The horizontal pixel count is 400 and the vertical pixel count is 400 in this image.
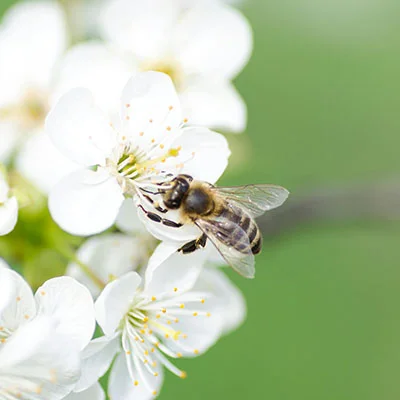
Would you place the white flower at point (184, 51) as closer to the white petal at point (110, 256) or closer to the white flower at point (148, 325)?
the white petal at point (110, 256)

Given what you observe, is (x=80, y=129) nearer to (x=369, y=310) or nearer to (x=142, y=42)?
(x=142, y=42)

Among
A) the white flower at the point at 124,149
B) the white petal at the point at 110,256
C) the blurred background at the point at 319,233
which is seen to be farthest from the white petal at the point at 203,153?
the blurred background at the point at 319,233

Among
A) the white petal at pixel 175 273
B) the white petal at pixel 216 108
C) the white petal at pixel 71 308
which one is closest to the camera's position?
the white petal at pixel 71 308

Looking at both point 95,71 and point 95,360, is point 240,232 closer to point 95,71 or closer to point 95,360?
point 95,360

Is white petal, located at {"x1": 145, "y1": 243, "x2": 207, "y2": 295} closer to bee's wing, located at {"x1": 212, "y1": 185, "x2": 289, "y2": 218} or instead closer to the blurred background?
bee's wing, located at {"x1": 212, "y1": 185, "x2": 289, "y2": 218}

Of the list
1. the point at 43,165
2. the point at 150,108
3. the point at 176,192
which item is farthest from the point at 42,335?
the point at 43,165

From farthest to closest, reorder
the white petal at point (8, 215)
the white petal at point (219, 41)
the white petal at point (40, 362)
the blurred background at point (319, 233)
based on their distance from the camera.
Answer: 1. the blurred background at point (319, 233)
2. the white petal at point (219, 41)
3. the white petal at point (8, 215)
4. the white petal at point (40, 362)

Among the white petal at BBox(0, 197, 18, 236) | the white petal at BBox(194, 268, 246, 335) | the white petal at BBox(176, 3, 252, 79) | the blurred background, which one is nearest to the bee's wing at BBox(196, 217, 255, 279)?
the white petal at BBox(194, 268, 246, 335)
